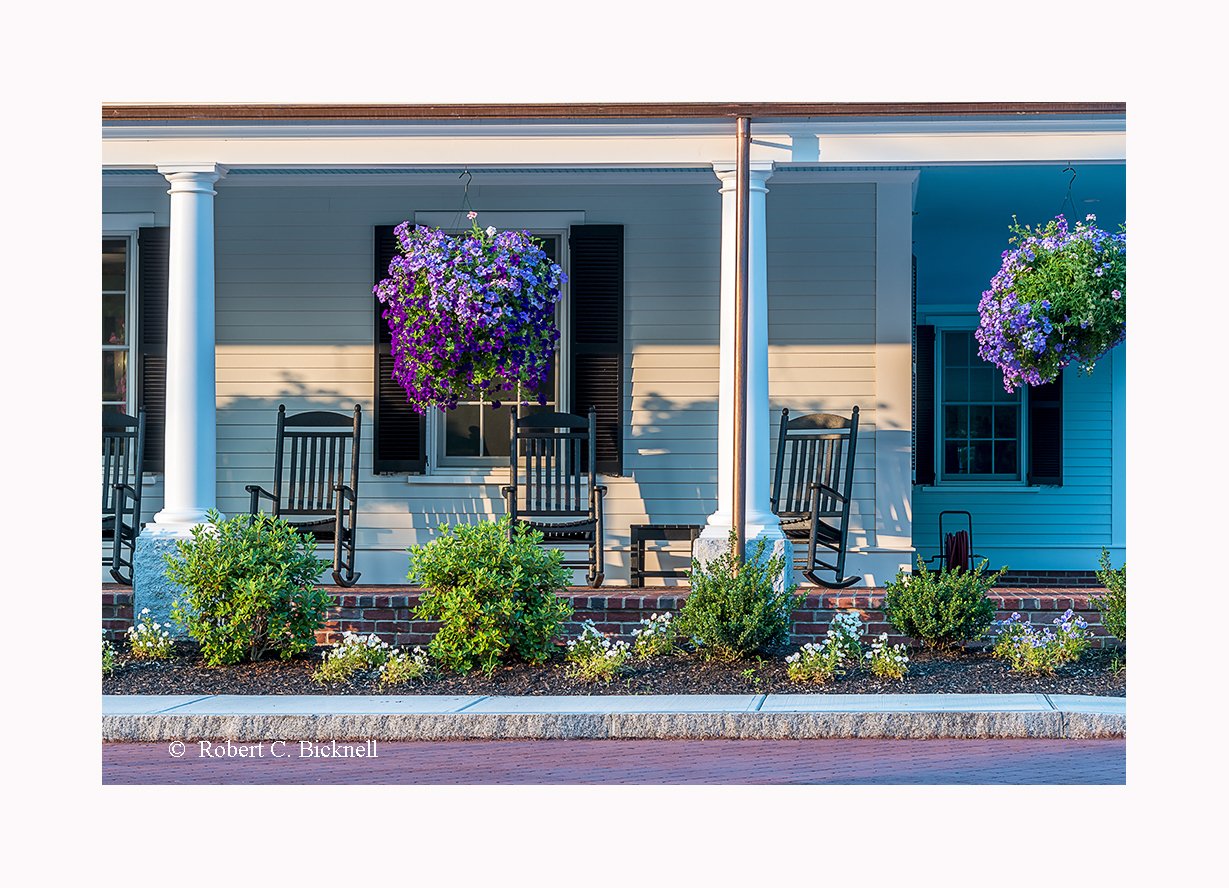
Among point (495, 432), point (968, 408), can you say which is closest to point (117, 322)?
point (495, 432)

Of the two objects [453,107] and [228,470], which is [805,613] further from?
[228,470]

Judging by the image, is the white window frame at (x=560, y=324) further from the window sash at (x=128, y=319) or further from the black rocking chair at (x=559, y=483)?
the window sash at (x=128, y=319)

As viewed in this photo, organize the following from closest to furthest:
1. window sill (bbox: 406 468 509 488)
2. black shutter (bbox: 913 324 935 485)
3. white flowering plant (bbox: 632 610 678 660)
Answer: white flowering plant (bbox: 632 610 678 660)
window sill (bbox: 406 468 509 488)
black shutter (bbox: 913 324 935 485)

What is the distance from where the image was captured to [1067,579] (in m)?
11.7

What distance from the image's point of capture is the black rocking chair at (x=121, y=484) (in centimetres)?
884

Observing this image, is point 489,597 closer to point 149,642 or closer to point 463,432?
point 149,642

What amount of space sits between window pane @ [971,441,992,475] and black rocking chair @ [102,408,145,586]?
7.04 m

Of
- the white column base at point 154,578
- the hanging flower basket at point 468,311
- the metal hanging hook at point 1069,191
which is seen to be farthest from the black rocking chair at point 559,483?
the metal hanging hook at point 1069,191

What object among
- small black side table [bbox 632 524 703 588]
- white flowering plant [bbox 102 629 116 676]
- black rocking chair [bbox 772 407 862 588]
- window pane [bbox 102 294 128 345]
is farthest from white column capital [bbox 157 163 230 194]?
black rocking chair [bbox 772 407 862 588]

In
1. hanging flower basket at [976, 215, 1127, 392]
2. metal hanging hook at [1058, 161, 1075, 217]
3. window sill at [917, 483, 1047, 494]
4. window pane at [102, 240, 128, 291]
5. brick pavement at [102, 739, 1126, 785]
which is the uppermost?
metal hanging hook at [1058, 161, 1075, 217]

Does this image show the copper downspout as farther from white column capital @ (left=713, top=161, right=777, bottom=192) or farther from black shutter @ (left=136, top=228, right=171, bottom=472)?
black shutter @ (left=136, top=228, right=171, bottom=472)

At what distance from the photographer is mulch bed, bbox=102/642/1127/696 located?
23.2 ft

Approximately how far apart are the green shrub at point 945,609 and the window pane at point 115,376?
569 cm
